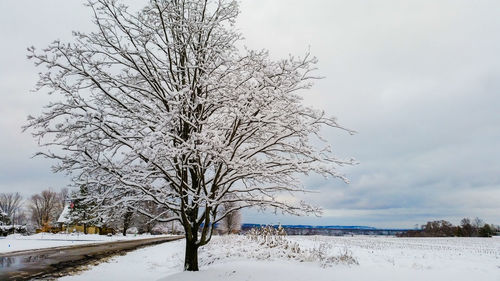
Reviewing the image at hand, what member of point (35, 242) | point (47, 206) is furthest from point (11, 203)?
point (35, 242)

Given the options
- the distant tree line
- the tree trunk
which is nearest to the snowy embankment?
the tree trunk

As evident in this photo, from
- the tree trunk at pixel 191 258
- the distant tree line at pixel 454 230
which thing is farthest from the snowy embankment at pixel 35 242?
the distant tree line at pixel 454 230

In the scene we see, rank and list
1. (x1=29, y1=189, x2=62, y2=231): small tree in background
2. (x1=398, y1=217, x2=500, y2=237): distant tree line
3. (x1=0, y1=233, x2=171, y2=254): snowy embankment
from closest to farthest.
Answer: (x1=0, y1=233, x2=171, y2=254): snowy embankment, (x1=398, y1=217, x2=500, y2=237): distant tree line, (x1=29, y1=189, x2=62, y2=231): small tree in background

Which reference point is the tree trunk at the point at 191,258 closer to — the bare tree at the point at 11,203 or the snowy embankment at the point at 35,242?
the snowy embankment at the point at 35,242

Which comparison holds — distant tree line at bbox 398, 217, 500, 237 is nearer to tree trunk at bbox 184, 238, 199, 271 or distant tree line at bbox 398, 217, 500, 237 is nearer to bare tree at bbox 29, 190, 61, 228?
tree trunk at bbox 184, 238, 199, 271

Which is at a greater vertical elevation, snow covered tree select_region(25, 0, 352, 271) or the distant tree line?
snow covered tree select_region(25, 0, 352, 271)

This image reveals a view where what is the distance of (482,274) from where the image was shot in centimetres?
1159

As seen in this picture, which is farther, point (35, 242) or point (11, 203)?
point (11, 203)

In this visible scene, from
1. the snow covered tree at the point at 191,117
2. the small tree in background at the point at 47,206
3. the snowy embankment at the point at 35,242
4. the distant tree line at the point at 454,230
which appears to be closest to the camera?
the snow covered tree at the point at 191,117

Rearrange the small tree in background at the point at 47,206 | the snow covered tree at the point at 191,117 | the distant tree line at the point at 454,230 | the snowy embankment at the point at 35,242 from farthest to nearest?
the small tree in background at the point at 47,206 < the distant tree line at the point at 454,230 < the snowy embankment at the point at 35,242 < the snow covered tree at the point at 191,117

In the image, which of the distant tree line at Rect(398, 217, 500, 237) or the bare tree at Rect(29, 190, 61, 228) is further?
the bare tree at Rect(29, 190, 61, 228)

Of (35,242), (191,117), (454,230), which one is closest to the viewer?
(191,117)

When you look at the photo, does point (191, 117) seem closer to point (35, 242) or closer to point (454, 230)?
point (35, 242)

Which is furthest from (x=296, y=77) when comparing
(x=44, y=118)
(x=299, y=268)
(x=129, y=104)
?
(x=44, y=118)
